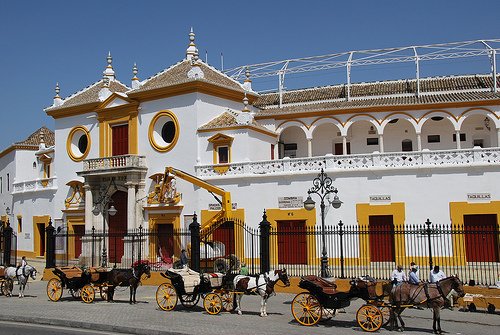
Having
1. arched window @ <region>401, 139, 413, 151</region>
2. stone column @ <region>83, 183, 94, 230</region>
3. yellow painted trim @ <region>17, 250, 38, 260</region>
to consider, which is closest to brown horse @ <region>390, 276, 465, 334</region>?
arched window @ <region>401, 139, 413, 151</region>

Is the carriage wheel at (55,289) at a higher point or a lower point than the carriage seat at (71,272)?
lower

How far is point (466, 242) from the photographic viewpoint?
2305 centimetres

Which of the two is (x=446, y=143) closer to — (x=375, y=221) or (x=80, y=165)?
(x=375, y=221)

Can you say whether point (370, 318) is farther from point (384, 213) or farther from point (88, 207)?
point (88, 207)

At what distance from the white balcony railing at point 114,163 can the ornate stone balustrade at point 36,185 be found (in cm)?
413

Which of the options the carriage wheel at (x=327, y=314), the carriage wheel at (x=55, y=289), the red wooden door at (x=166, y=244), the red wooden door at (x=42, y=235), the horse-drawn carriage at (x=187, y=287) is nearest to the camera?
the carriage wheel at (x=327, y=314)

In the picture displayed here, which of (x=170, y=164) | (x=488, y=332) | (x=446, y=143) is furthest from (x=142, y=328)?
(x=446, y=143)

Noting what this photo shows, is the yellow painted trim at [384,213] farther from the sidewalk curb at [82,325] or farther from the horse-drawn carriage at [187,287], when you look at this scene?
the sidewalk curb at [82,325]

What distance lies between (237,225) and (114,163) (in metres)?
8.09

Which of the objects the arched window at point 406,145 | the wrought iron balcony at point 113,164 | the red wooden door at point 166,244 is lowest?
the red wooden door at point 166,244

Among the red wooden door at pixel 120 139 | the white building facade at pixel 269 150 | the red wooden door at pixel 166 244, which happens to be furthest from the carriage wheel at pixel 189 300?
the red wooden door at pixel 120 139

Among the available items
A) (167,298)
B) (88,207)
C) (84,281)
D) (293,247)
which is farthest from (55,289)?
(88,207)

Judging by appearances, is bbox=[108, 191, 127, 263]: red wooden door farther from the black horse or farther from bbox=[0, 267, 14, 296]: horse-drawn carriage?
the black horse

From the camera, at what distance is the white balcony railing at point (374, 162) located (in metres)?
23.2
